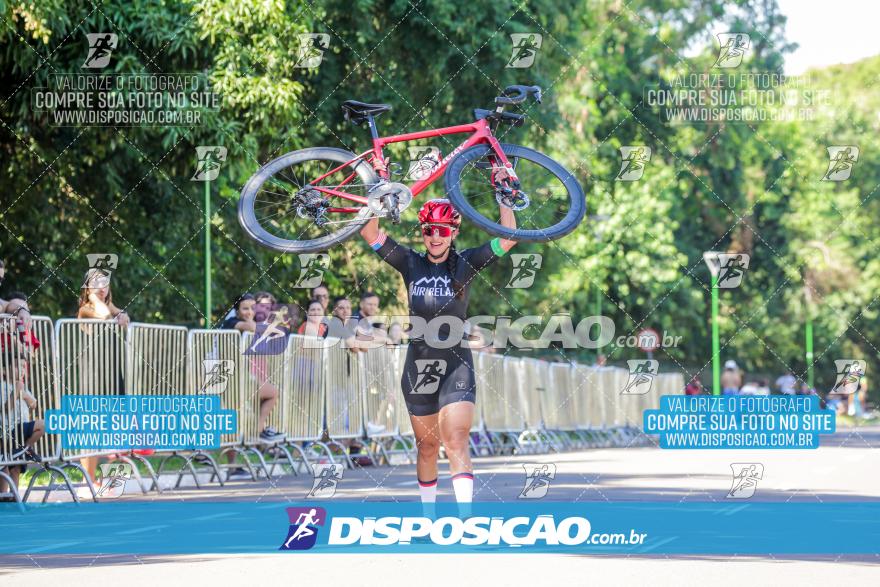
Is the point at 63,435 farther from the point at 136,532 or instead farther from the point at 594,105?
the point at 594,105

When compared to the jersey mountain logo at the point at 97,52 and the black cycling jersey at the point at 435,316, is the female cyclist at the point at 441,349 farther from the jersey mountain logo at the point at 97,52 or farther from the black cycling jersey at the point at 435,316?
the jersey mountain logo at the point at 97,52

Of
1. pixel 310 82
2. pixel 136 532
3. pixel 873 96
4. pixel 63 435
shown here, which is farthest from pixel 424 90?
pixel 873 96

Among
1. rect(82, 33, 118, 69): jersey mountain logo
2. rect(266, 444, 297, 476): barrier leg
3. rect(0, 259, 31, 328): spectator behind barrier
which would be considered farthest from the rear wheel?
rect(82, 33, 118, 69): jersey mountain logo

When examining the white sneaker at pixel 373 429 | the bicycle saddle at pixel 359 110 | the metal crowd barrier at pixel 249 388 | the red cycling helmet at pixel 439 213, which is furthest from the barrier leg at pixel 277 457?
the red cycling helmet at pixel 439 213

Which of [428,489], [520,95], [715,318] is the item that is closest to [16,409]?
[428,489]

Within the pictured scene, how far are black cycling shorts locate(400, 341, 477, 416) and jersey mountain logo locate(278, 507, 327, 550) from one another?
3.08ft

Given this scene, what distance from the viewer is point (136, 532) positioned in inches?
438

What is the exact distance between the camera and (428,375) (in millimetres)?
10328

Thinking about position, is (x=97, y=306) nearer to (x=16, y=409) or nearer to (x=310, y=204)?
(x=16, y=409)

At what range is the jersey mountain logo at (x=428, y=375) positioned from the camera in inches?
405

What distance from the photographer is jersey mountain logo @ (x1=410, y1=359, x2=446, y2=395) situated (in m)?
10.3

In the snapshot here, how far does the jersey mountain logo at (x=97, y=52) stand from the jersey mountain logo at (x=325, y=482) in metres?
5.90

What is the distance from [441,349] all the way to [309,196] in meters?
1.55

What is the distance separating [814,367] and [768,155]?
889 inches
